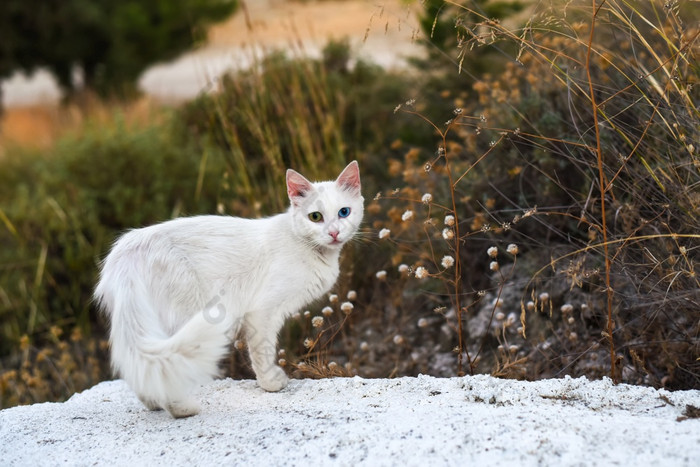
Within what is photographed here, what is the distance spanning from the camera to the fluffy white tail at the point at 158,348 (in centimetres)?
231

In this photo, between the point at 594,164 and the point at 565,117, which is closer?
the point at 594,164

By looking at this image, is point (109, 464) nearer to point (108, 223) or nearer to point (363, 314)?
point (363, 314)

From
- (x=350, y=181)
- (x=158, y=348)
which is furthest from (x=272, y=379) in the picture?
(x=350, y=181)

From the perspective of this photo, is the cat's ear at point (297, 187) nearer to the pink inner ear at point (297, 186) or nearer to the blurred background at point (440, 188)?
the pink inner ear at point (297, 186)

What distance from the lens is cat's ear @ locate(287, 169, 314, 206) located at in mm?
2938

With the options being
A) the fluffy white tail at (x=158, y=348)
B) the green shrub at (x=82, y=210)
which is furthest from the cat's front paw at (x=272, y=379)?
the green shrub at (x=82, y=210)

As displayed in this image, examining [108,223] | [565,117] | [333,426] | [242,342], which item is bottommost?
[108,223]

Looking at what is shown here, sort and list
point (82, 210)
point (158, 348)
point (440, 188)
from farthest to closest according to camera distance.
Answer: point (82, 210)
point (440, 188)
point (158, 348)

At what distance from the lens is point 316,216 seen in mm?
2908

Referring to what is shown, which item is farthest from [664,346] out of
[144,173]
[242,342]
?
[144,173]

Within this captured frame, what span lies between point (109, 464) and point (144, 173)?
4451mm

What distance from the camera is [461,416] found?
2.31 meters

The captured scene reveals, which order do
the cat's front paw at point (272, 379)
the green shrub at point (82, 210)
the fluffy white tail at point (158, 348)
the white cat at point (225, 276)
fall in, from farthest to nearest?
the green shrub at point (82, 210)
the cat's front paw at point (272, 379)
the white cat at point (225, 276)
the fluffy white tail at point (158, 348)

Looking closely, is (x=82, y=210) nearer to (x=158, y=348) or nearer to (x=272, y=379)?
(x=272, y=379)
